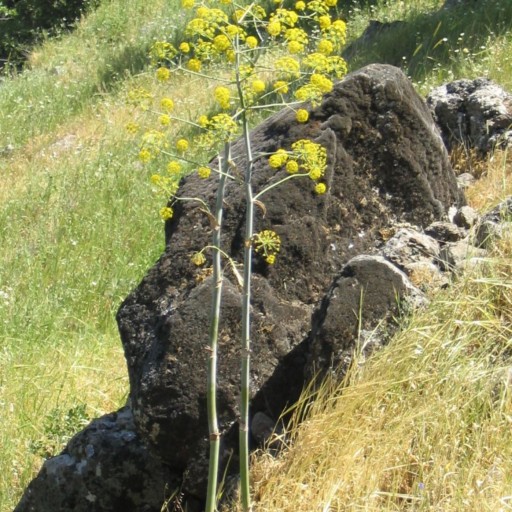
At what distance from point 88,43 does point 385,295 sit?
15240 mm

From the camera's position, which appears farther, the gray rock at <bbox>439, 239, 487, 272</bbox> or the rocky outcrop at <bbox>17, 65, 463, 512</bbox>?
the gray rock at <bbox>439, 239, 487, 272</bbox>

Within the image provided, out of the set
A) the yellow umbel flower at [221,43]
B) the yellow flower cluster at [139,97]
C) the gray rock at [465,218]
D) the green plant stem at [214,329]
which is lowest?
the gray rock at [465,218]

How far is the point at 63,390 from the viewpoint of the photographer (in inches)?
216

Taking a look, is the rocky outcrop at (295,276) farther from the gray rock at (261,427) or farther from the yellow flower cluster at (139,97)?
the yellow flower cluster at (139,97)

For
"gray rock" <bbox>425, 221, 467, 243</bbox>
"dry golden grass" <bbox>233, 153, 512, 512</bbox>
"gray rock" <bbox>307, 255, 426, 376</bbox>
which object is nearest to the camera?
"dry golden grass" <bbox>233, 153, 512, 512</bbox>

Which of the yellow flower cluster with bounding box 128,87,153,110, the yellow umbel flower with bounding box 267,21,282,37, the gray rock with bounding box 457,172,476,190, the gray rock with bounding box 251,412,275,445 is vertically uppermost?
the yellow umbel flower with bounding box 267,21,282,37

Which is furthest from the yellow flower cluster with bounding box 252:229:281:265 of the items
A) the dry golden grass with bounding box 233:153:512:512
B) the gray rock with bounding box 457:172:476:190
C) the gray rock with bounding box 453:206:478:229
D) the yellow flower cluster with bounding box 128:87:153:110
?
the gray rock with bounding box 457:172:476:190

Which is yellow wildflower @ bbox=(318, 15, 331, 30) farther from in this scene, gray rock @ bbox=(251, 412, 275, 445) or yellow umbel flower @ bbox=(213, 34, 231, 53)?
gray rock @ bbox=(251, 412, 275, 445)

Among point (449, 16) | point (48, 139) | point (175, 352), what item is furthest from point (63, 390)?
point (48, 139)

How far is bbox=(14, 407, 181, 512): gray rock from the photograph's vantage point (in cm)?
395

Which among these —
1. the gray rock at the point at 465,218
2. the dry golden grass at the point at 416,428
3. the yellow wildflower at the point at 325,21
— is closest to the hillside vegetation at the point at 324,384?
the dry golden grass at the point at 416,428

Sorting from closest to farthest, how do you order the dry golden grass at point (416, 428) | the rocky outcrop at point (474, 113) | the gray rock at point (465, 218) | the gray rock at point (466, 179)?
the dry golden grass at point (416, 428) → the gray rock at point (465, 218) → the gray rock at point (466, 179) → the rocky outcrop at point (474, 113)

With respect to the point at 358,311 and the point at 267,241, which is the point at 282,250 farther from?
the point at 267,241

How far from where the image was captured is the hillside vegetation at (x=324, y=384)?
3420 mm
